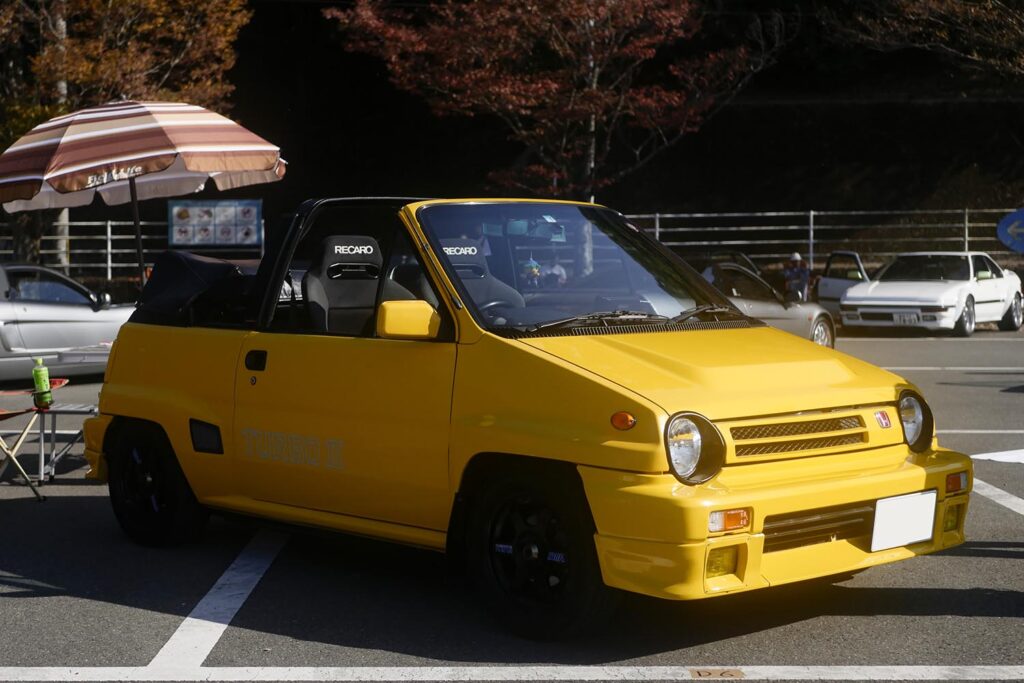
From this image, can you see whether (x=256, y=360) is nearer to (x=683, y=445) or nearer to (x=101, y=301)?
(x=683, y=445)

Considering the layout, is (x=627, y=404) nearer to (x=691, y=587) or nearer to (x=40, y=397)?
(x=691, y=587)

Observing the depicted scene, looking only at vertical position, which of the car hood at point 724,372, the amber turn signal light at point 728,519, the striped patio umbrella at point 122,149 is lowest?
the amber turn signal light at point 728,519

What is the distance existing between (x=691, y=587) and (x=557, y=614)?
580 millimetres

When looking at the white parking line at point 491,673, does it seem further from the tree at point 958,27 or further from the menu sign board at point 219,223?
the menu sign board at point 219,223

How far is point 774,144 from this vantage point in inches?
1379

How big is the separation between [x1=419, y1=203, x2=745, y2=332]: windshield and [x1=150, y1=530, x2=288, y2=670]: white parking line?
1.58 meters

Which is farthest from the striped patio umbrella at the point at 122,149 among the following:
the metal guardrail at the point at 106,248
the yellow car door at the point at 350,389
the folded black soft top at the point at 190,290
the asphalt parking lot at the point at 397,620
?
the metal guardrail at the point at 106,248

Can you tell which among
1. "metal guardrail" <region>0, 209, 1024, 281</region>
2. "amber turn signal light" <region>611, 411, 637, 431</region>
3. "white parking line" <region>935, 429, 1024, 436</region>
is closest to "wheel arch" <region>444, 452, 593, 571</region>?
"amber turn signal light" <region>611, 411, 637, 431</region>

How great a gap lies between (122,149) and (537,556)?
21.3 ft

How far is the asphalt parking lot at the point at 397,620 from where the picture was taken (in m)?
4.98

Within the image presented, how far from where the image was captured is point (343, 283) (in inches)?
255

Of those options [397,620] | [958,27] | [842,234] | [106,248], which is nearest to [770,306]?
[958,27]

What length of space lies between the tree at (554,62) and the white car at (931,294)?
4511 mm

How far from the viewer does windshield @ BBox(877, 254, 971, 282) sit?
23578 millimetres
